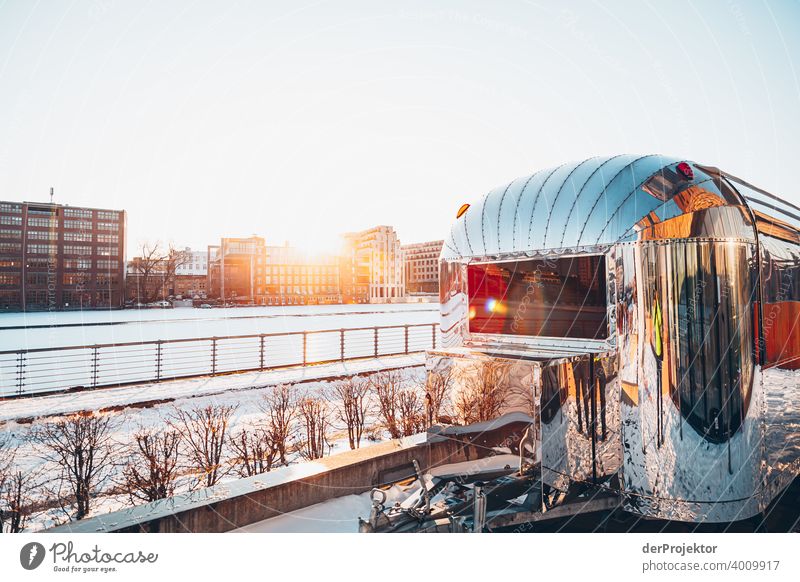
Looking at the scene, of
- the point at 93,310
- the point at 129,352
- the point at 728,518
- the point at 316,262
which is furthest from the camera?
the point at 316,262

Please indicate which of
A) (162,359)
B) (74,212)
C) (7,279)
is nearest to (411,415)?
(74,212)

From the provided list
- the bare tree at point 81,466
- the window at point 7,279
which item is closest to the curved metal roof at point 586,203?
the bare tree at point 81,466

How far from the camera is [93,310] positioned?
3372 cm

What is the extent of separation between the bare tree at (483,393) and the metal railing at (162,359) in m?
5.84

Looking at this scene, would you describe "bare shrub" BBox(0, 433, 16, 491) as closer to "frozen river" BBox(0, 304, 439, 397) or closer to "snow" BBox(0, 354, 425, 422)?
"snow" BBox(0, 354, 425, 422)

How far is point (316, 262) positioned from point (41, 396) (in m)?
52.8

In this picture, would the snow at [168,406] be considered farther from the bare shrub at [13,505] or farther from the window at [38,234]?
A: the window at [38,234]

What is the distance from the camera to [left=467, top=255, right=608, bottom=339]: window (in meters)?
2.60

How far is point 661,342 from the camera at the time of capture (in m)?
2.16

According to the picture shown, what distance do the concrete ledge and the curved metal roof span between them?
Answer: 1.14 m

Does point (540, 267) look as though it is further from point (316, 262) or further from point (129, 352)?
point (316, 262)

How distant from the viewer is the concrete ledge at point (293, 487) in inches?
88.8
